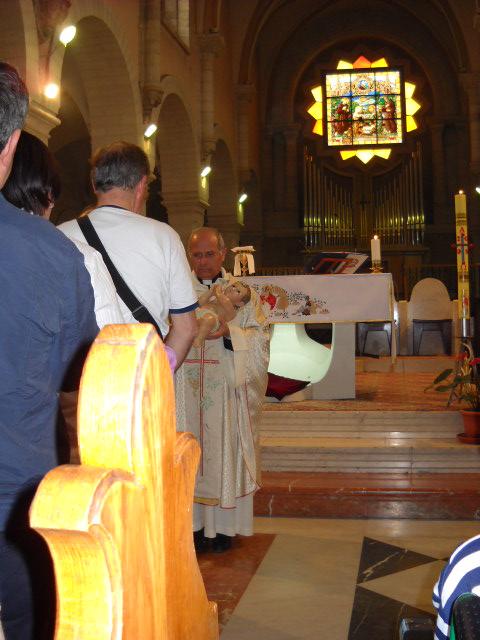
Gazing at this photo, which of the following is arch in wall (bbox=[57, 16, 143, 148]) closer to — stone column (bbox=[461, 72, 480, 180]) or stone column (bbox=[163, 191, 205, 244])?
stone column (bbox=[163, 191, 205, 244])

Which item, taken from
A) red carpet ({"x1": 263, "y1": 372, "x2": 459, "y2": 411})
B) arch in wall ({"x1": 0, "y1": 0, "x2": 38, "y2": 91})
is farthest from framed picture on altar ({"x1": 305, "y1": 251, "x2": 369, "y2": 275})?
arch in wall ({"x1": 0, "y1": 0, "x2": 38, "y2": 91})

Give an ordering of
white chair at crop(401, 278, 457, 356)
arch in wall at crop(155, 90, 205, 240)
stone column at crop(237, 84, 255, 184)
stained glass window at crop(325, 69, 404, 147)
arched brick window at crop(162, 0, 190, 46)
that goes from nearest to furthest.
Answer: white chair at crop(401, 278, 457, 356) < arched brick window at crop(162, 0, 190, 46) < arch in wall at crop(155, 90, 205, 240) < stone column at crop(237, 84, 255, 184) < stained glass window at crop(325, 69, 404, 147)

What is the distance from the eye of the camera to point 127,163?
2.32 metres

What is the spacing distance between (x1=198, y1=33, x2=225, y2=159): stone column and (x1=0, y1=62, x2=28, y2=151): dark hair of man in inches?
493

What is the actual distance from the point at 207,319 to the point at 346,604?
1367 mm

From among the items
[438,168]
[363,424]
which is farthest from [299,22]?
[363,424]

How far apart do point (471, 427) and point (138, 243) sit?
3.66 meters

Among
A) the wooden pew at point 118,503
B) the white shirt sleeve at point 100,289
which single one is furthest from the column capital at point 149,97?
the wooden pew at point 118,503

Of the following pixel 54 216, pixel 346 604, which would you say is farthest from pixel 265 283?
pixel 54 216

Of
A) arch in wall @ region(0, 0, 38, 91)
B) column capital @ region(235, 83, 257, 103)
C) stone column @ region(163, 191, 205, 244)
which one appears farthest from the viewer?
column capital @ region(235, 83, 257, 103)

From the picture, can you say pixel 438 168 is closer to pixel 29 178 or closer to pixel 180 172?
pixel 180 172

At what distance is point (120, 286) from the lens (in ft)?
7.22

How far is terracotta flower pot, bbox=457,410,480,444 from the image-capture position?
5.20 metres

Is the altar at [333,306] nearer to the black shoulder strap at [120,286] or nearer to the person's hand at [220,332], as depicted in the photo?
the person's hand at [220,332]
